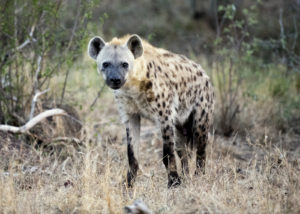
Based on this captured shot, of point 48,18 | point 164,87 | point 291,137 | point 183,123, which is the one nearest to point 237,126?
point 291,137

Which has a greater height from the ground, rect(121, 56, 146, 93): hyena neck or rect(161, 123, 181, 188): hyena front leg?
rect(121, 56, 146, 93): hyena neck

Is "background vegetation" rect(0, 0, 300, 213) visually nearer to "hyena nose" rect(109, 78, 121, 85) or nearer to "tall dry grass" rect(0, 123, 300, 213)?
"tall dry grass" rect(0, 123, 300, 213)

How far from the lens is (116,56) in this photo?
4590 millimetres

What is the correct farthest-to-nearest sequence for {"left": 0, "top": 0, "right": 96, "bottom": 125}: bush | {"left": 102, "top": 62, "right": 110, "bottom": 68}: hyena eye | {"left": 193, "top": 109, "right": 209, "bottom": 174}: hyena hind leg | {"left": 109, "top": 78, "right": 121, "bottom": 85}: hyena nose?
{"left": 0, "top": 0, "right": 96, "bottom": 125}: bush → {"left": 193, "top": 109, "right": 209, "bottom": 174}: hyena hind leg → {"left": 102, "top": 62, "right": 110, "bottom": 68}: hyena eye → {"left": 109, "top": 78, "right": 121, "bottom": 85}: hyena nose

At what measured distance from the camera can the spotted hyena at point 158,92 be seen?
4.61 metres

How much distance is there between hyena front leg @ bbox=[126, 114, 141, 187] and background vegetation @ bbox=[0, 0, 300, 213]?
0.12 meters

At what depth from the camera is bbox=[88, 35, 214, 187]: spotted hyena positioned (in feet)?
15.1

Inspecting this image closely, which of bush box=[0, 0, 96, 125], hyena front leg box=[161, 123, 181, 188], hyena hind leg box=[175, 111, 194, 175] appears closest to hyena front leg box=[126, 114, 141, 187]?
hyena front leg box=[161, 123, 181, 188]

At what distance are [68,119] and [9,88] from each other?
87 centimetres

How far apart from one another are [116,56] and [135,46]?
250 millimetres

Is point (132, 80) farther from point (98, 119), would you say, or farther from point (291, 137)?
point (291, 137)

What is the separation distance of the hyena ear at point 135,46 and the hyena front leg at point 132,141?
0.70 m

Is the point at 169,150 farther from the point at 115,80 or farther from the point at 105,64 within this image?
the point at 105,64

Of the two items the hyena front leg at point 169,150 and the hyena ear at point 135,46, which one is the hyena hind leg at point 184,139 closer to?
the hyena front leg at point 169,150
